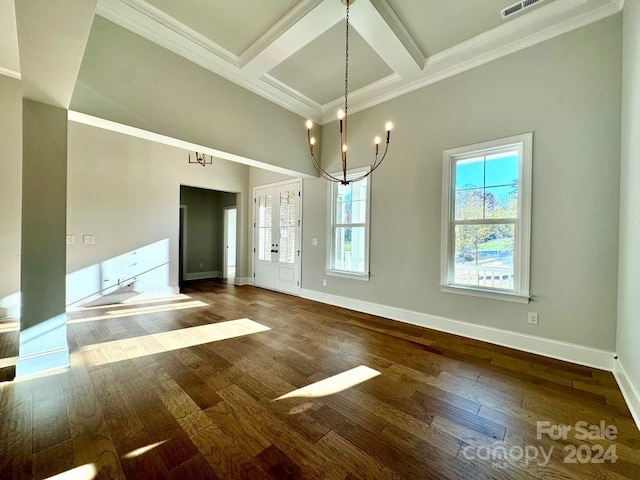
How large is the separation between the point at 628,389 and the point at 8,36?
719cm

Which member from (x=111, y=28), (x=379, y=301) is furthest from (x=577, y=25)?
(x=111, y=28)

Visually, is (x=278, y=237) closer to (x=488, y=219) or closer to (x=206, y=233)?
(x=206, y=233)

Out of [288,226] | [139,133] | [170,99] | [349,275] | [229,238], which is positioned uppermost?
[170,99]

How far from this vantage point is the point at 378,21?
2613 mm

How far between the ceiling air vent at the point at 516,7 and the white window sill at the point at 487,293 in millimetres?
2962

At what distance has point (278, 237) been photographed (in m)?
6.02

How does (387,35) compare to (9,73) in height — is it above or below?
below

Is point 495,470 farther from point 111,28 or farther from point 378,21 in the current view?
point 111,28

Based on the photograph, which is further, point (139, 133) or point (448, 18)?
point (139, 133)

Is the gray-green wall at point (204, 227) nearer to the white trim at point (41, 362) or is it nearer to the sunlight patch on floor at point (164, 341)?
the sunlight patch on floor at point (164, 341)

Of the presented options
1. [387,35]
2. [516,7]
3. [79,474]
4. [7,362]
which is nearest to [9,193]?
[7,362]

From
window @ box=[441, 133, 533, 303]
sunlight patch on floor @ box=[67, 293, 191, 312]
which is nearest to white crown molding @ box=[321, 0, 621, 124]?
window @ box=[441, 133, 533, 303]

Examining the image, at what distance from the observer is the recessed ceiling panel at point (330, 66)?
3086 millimetres

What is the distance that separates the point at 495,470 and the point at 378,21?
12.1ft
